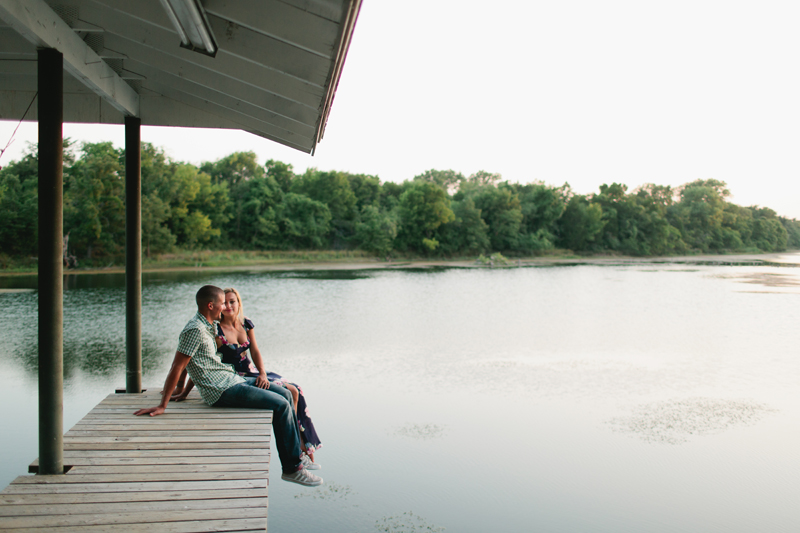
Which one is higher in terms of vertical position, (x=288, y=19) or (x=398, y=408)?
(x=288, y=19)

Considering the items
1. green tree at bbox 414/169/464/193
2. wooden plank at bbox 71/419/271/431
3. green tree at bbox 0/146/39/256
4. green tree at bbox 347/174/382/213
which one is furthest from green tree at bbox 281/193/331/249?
wooden plank at bbox 71/419/271/431

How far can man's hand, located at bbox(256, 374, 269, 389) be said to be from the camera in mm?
3498

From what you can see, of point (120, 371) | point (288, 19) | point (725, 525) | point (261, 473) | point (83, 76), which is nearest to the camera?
point (288, 19)

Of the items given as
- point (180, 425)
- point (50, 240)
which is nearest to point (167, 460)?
point (180, 425)

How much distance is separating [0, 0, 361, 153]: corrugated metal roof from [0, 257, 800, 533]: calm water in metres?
2.81

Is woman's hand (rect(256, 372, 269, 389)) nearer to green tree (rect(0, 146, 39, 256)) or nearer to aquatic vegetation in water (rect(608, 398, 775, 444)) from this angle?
aquatic vegetation in water (rect(608, 398, 775, 444))

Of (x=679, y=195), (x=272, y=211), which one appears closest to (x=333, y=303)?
(x=272, y=211)

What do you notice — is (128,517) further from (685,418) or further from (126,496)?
(685,418)

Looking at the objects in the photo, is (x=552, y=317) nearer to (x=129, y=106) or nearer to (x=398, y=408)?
(x=398, y=408)

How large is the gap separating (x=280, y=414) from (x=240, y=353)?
0.55m

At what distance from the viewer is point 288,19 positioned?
2248 mm

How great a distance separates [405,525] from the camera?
3.84 meters

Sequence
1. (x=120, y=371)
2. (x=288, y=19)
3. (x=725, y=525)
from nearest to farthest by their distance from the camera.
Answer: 1. (x=288, y=19)
2. (x=725, y=525)
3. (x=120, y=371)

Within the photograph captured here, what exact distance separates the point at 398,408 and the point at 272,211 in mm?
37262
